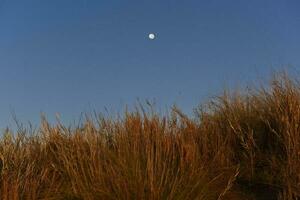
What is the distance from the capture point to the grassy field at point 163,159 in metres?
4.86

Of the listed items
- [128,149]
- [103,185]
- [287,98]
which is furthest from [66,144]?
[287,98]

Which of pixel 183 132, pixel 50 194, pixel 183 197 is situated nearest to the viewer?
pixel 183 197

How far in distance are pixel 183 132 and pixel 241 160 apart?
73cm

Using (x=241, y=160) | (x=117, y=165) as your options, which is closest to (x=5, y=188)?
(x=117, y=165)

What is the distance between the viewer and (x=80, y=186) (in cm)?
506

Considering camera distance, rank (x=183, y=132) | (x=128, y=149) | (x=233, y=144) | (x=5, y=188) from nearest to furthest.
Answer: (x=5, y=188) → (x=128, y=149) → (x=183, y=132) → (x=233, y=144)

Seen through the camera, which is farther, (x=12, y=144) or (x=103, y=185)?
(x=12, y=144)

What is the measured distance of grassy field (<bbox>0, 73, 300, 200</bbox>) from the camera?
486 cm

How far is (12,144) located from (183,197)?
7.58ft

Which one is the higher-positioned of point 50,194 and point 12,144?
point 12,144

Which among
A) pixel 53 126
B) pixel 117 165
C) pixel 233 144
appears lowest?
pixel 117 165

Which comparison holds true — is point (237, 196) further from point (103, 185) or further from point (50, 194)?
point (50, 194)

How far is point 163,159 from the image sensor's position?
524 cm

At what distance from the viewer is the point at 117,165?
528 cm
